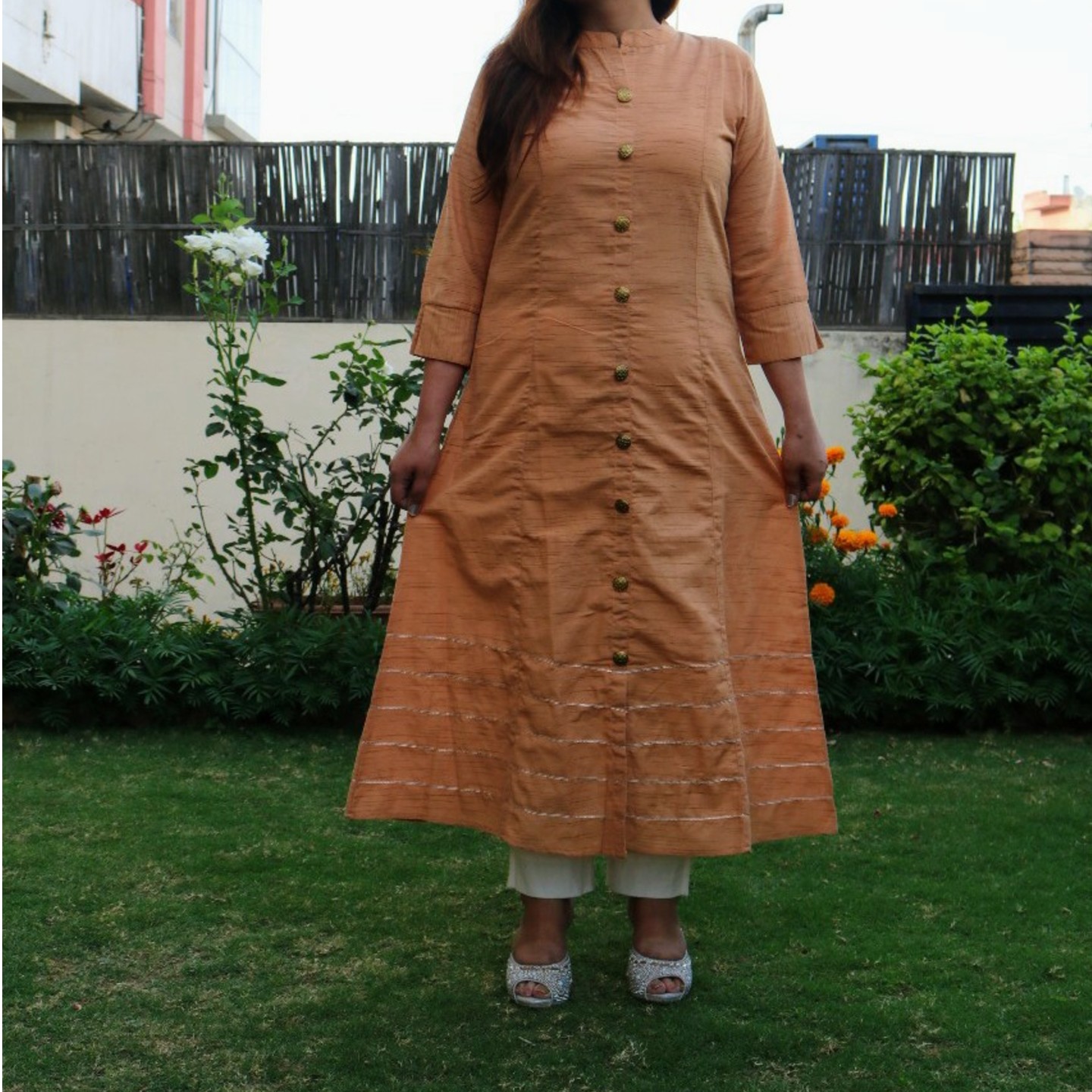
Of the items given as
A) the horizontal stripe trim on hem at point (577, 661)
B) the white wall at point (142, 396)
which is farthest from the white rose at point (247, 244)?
the horizontal stripe trim on hem at point (577, 661)

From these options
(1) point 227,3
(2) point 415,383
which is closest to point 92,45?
(1) point 227,3

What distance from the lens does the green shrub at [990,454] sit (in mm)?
5066

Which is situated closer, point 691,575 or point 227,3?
point 691,575

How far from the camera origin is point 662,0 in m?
2.62

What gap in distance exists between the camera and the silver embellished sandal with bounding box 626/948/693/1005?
2.56 metres

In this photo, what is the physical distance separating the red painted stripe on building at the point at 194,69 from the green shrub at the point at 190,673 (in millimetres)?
10483

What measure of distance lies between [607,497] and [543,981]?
2.82 feet

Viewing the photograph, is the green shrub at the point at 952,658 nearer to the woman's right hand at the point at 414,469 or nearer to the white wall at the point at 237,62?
the woman's right hand at the point at 414,469

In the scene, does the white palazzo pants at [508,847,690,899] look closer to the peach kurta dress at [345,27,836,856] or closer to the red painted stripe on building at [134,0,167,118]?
the peach kurta dress at [345,27,836,856]

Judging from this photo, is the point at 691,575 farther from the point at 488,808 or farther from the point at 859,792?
the point at 859,792

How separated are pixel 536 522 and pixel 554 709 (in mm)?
322

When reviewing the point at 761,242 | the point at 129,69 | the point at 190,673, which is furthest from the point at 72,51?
the point at 761,242

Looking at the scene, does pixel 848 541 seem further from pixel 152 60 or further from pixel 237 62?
pixel 237 62

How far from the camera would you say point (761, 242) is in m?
2.57
